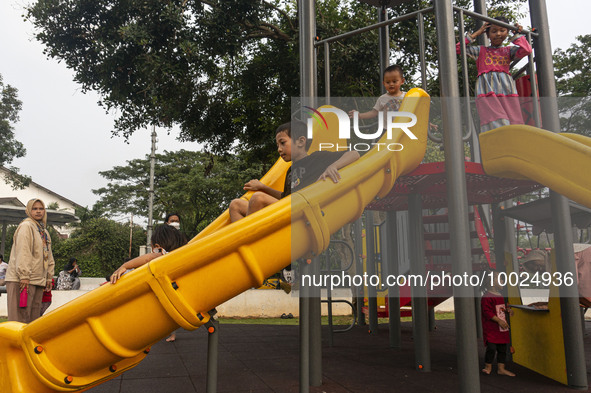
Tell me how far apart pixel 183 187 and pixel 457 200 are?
23146 mm

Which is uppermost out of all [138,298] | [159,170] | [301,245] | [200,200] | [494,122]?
[159,170]

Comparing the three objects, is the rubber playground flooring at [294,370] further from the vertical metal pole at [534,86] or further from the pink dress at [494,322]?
the vertical metal pole at [534,86]

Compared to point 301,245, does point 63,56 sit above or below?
above

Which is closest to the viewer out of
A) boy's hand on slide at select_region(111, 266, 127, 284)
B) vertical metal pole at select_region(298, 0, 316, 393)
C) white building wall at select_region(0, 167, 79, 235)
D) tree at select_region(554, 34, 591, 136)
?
boy's hand on slide at select_region(111, 266, 127, 284)

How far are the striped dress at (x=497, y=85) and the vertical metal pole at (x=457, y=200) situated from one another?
93 centimetres

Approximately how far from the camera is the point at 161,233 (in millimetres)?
4176

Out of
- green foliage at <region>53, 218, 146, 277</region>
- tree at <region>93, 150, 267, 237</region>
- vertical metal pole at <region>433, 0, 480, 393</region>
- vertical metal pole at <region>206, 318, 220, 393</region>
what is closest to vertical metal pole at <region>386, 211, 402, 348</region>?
vertical metal pole at <region>433, 0, 480, 393</region>

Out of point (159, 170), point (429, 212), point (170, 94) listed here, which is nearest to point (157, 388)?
point (429, 212)

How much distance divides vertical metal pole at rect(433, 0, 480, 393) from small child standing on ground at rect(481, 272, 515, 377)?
1.02 meters

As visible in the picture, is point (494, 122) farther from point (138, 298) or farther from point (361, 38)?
point (361, 38)

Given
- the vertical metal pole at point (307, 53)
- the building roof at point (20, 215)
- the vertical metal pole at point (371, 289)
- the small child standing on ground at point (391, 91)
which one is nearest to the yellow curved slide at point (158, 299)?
the vertical metal pole at point (307, 53)

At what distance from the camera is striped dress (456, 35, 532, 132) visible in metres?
4.43

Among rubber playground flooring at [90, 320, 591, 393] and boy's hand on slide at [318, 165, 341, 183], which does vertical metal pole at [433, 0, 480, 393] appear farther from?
boy's hand on slide at [318, 165, 341, 183]

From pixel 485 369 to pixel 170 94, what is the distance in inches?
348
